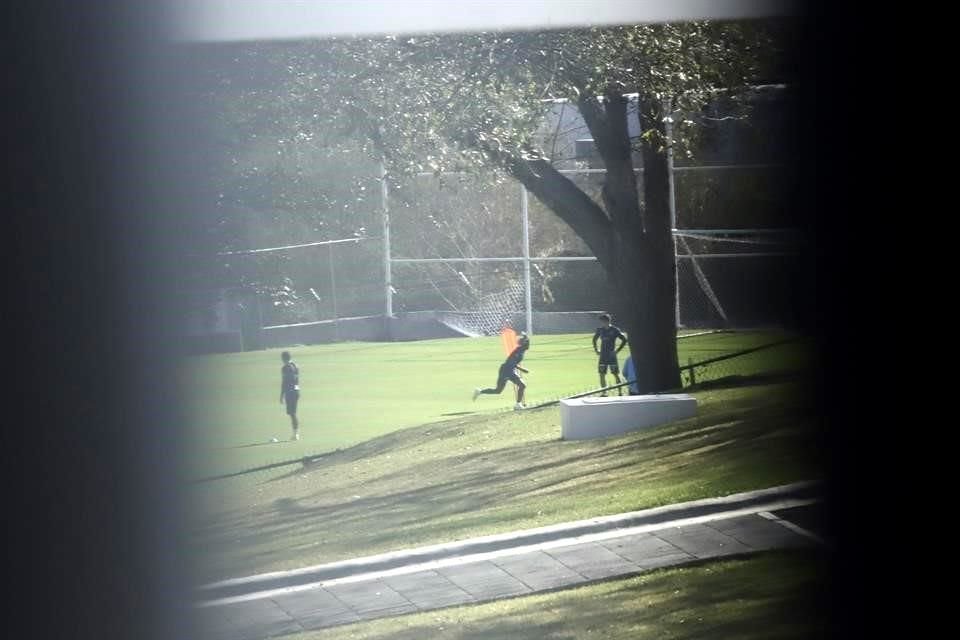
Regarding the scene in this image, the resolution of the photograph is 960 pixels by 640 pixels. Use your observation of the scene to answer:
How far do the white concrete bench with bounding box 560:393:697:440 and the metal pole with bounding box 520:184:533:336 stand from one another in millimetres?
3678

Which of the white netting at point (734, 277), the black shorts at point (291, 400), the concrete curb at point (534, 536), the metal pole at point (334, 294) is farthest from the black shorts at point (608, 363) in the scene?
the concrete curb at point (534, 536)

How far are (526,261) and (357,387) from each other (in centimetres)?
247

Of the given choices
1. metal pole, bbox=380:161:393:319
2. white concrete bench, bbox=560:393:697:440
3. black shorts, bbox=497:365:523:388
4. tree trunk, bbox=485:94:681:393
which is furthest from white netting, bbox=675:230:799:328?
metal pole, bbox=380:161:393:319

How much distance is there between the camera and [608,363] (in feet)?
40.8

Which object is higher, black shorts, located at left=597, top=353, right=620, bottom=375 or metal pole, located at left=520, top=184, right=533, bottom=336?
metal pole, located at left=520, top=184, right=533, bottom=336

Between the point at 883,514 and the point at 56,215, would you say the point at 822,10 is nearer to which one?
the point at 883,514

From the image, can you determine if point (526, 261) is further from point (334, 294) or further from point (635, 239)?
point (635, 239)

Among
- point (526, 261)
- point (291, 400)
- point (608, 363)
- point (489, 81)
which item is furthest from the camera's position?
point (526, 261)

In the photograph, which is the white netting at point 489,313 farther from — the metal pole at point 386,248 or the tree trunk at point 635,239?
the tree trunk at point 635,239

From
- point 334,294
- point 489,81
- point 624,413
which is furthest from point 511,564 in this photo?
point 334,294

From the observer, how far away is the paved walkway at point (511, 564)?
6.06m

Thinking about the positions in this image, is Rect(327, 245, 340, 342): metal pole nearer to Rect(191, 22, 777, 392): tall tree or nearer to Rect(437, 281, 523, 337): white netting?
Rect(437, 281, 523, 337): white netting

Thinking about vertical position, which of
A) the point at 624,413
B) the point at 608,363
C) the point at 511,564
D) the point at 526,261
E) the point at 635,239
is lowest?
the point at 511,564

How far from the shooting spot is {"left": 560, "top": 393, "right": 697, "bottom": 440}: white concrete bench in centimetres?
962
